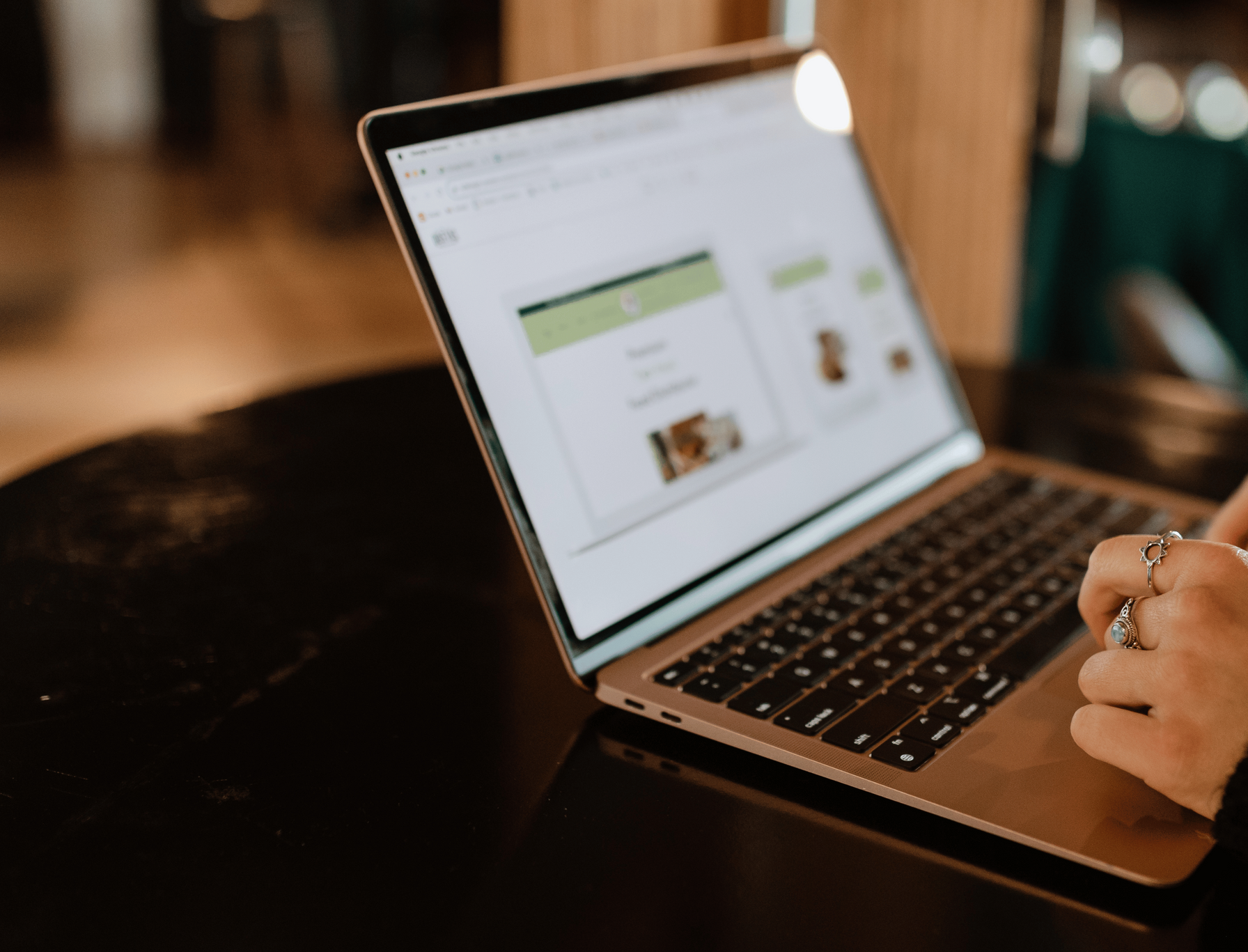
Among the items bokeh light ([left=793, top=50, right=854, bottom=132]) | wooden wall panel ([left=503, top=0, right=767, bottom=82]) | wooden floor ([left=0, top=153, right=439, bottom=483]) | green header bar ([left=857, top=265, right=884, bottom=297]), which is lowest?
wooden floor ([left=0, top=153, right=439, bottom=483])

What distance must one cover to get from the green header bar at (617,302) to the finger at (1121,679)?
1.02 ft

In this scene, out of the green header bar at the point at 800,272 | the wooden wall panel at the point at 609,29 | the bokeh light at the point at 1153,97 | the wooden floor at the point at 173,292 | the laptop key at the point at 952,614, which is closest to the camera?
the laptop key at the point at 952,614

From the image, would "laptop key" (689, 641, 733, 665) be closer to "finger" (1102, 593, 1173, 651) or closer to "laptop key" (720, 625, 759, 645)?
"laptop key" (720, 625, 759, 645)

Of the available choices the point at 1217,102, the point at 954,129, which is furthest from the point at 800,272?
the point at 1217,102

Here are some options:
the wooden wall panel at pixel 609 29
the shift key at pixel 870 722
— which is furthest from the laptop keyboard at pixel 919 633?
the wooden wall panel at pixel 609 29

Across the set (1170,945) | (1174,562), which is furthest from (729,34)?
(1170,945)

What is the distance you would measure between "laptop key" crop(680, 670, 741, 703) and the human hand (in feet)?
0.50

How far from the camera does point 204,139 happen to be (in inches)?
222

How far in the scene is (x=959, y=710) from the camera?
0.52 meters

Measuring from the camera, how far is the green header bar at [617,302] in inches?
23.5

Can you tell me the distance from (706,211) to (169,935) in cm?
51

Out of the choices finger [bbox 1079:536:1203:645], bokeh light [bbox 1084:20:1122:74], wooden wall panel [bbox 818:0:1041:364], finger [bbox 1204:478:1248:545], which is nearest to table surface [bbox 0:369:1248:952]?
finger [bbox 1079:536:1203:645]

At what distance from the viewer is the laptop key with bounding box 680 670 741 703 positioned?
0.53 m

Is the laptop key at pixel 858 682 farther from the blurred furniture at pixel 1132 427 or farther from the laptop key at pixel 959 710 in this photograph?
the blurred furniture at pixel 1132 427
